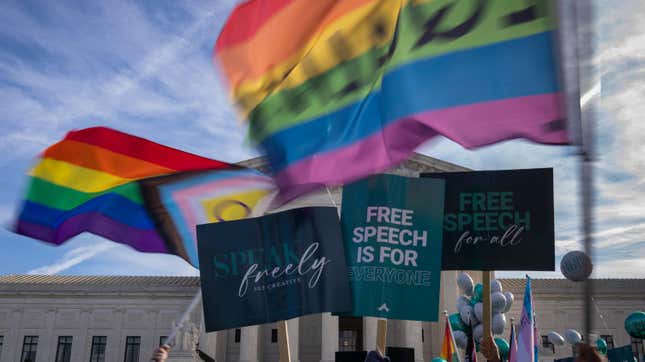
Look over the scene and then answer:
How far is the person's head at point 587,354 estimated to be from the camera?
3.91m

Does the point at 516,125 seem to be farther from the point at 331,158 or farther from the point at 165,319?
the point at 165,319

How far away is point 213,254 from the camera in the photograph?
7152 mm

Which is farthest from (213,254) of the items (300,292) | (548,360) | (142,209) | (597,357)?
(548,360)

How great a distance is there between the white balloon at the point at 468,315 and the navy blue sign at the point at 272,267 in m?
12.7

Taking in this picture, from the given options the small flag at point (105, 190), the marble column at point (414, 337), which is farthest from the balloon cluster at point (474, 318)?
the marble column at point (414, 337)

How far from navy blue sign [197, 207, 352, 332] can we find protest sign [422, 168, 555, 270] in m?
1.23

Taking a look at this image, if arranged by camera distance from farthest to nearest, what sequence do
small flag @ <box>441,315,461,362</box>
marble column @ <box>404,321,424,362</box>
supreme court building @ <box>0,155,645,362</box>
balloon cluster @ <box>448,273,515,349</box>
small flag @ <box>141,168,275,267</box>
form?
1. supreme court building @ <box>0,155,645,362</box>
2. marble column @ <box>404,321,424,362</box>
3. balloon cluster @ <box>448,273,515,349</box>
4. small flag @ <box>441,315,461,362</box>
5. small flag @ <box>141,168,275,267</box>

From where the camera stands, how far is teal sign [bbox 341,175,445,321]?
6.56m

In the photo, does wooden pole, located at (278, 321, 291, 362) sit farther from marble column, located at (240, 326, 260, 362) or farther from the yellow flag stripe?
marble column, located at (240, 326, 260, 362)

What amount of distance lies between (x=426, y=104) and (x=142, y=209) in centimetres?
441

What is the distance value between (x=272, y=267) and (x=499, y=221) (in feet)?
8.03

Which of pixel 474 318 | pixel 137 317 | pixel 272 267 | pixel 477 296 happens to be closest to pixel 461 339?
pixel 474 318

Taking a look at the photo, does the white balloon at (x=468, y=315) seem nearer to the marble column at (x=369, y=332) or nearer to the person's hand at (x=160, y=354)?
the person's hand at (x=160, y=354)

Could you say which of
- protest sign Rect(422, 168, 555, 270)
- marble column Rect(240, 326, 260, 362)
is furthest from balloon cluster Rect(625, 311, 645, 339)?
marble column Rect(240, 326, 260, 362)
